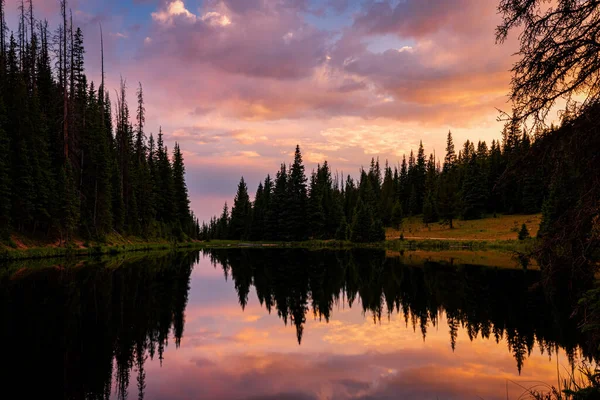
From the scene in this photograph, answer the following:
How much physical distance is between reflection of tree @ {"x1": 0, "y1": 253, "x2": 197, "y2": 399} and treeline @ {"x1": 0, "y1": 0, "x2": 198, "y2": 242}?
57.3ft

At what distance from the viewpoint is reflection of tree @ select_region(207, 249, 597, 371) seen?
43.6 feet

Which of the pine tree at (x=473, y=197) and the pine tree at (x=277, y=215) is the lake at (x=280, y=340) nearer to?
the pine tree at (x=277, y=215)

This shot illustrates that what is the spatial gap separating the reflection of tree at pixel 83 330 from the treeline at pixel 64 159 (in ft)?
57.3

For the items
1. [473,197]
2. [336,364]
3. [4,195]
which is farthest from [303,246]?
[336,364]

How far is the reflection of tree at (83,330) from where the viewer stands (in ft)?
28.3

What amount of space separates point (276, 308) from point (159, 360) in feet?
26.5

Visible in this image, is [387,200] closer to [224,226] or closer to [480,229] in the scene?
[480,229]

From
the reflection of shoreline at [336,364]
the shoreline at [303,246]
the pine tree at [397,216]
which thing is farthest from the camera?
the pine tree at [397,216]

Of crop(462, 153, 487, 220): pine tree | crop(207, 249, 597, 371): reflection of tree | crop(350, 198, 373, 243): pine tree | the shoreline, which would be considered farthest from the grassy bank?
crop(207, 249, 597, 371): reflection of tree

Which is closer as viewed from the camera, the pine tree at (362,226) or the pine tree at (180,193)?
the pine tree at (362,226)

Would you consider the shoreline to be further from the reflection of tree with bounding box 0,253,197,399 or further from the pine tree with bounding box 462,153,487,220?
the pine tree with bounding box 462,153,487,220

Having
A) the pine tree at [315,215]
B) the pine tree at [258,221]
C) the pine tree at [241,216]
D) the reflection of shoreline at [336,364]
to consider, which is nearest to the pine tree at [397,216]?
the pine tree at [315,215]

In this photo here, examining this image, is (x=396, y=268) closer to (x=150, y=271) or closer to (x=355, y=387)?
(x=150, y=271)

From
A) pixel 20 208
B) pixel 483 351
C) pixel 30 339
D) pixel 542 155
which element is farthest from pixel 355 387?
pixel 20 208
